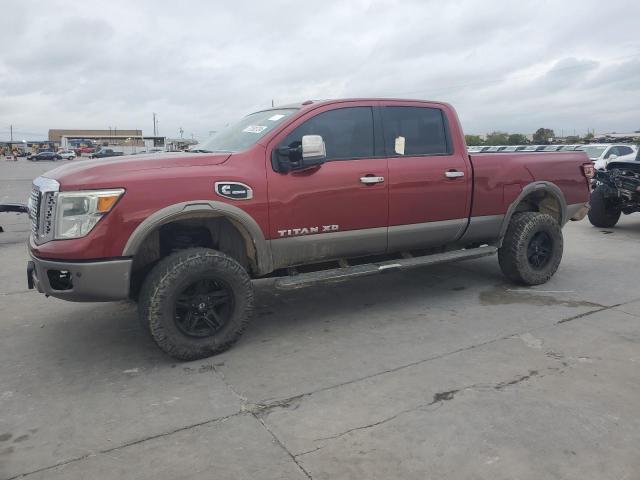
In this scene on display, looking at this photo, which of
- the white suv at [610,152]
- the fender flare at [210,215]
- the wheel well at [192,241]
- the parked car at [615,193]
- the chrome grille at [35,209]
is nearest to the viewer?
the fender flare at [210,215]

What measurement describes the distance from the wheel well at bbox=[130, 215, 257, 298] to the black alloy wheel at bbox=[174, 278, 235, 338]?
0.41 metres

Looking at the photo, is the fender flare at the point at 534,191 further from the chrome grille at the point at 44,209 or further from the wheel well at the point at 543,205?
the chrome grille at the point at 44,209

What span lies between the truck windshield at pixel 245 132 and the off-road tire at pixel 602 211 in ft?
24.9

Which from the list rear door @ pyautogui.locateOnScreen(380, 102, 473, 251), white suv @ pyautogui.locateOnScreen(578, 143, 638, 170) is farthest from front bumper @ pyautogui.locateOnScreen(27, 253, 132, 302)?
white suv @ pyautogui.locateOnScreen(578, 143, 638, 170)

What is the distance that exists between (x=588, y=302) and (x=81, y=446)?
4.63 meters

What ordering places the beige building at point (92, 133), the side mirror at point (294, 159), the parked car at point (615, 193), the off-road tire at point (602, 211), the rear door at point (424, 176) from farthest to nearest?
1. the beige building at point (92, 133)
2. the off-road tire at point (602, 211)
3. the parked car at point (615, 193)
4. the rear door at point (424, 176)
5. the side mirror at point (294, 159)

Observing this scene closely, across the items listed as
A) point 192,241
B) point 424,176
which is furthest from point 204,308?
point 424,176

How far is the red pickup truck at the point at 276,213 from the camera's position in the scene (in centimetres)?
365

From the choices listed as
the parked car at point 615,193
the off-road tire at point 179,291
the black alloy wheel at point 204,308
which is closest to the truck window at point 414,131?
the off-road tire at point 179,291

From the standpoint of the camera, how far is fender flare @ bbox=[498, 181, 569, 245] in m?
5.61

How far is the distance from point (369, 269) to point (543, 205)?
2.69 meters

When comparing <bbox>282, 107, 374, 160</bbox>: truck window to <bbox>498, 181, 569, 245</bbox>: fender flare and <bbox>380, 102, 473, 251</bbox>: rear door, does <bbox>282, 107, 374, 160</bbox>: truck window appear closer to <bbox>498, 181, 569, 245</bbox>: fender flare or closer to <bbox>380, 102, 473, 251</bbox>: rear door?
Answer: <bbox>380, 102, 473, 251</bbox>: rear door

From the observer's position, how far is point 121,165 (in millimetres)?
3777

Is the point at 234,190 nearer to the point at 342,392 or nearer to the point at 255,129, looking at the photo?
the point at 255,129
